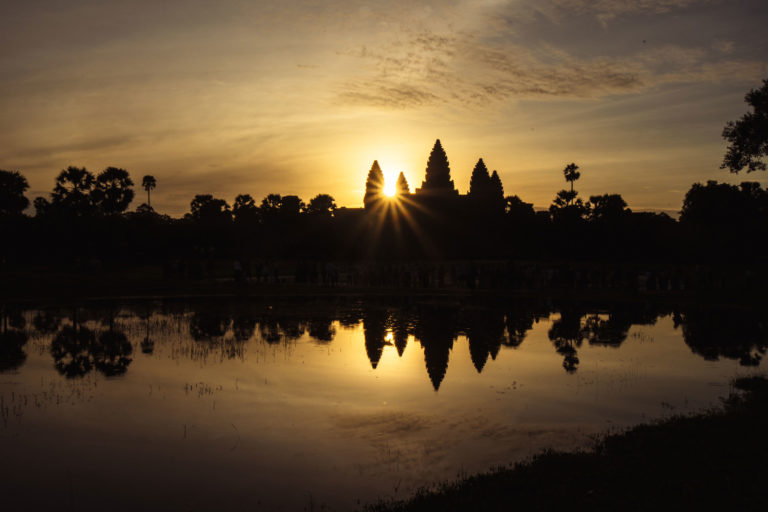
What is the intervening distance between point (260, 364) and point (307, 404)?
159 inches

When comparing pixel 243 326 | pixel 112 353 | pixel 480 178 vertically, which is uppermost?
pixel 480 178

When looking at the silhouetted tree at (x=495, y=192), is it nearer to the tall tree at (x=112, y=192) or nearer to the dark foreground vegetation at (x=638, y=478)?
the tall tree at (x=112, y=192)

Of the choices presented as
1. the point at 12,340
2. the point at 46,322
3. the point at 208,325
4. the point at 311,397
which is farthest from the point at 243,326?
the point at 311,397

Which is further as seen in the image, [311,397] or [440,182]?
[440,182]

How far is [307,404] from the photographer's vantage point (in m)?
12.0

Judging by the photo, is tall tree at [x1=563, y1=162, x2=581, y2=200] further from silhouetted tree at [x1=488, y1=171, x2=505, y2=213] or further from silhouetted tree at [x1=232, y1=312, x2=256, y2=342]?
silhouetted tree at [x1=232, y1=312, x2=256, y2=342]

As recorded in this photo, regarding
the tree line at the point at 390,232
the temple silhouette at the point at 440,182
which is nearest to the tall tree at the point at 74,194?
the tree line at the point at 390,232

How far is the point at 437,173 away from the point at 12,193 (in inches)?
2548

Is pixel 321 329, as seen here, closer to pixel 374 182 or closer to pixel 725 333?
pixel 725 333

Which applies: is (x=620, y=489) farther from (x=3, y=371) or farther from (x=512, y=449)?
(x=3, y=371)

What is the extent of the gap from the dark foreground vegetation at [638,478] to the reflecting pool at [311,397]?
0.91 m

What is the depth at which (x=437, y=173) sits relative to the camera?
10562cm

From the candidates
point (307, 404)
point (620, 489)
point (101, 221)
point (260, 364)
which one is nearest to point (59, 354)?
point (260, 364)

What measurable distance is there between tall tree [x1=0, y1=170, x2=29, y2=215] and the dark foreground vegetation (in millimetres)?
69388
